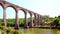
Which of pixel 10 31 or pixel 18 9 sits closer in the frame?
pixel 10 31

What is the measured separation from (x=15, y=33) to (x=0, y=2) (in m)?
20.1

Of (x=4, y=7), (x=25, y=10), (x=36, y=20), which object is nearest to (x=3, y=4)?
(x=4, y=7)

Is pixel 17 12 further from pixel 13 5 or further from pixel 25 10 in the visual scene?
pixel 25 10

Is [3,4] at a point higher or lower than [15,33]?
higher

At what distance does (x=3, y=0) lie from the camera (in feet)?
129

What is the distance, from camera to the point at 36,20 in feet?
243

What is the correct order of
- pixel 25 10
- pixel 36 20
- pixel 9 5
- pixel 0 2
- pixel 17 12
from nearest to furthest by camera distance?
pixel 0 2
pixel 9 5
pixel 17 12
pixel 25 10
pixel 36 20

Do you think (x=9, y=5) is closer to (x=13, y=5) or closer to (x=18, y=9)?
(x=13, y=5)

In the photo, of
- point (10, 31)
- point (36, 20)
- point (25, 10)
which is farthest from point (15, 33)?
point (36, 20)

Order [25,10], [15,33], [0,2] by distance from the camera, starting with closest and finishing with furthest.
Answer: [15,33], [0,2], [25,10]

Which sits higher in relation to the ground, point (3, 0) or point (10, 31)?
point (3, 0)

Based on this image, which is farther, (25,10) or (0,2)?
(25,10)

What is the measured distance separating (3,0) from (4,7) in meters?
1.75

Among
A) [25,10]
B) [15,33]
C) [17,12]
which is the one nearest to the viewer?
[15,33]
